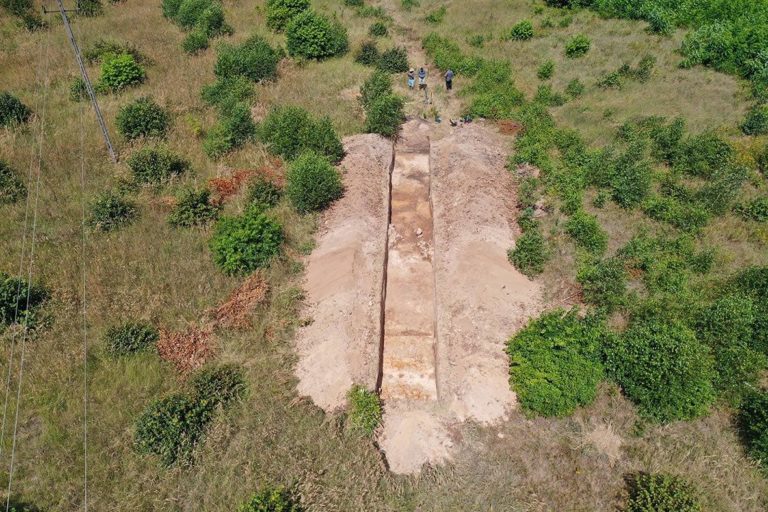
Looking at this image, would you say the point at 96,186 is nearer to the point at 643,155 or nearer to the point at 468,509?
the point at 468,509

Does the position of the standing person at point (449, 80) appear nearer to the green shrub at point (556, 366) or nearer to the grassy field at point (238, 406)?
the grassy field at point (238, 406)

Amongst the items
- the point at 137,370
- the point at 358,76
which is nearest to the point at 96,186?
the point at 137,370

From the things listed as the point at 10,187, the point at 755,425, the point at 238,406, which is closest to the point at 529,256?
the point at 755,425

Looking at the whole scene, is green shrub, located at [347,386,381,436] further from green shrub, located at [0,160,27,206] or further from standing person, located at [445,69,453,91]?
standing person, located at [445,69,453,91]

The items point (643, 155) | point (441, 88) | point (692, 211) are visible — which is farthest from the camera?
point (441, 88)

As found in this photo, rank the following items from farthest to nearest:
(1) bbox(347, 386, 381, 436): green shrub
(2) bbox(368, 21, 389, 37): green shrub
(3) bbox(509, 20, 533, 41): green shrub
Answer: (2) bbox(368, 21, 389, 37): green shrub
(3) bbox(509, 20, 533, 41): green shrub
(1) bbox(347, 386, 381, 436): green shrub

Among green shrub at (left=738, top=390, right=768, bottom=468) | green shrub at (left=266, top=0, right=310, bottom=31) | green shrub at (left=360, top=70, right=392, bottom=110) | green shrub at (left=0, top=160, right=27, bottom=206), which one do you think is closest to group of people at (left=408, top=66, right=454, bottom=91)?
green shrub at (left=360, top=70, right=392, bottom=110)

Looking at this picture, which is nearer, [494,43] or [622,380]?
[622,380]
